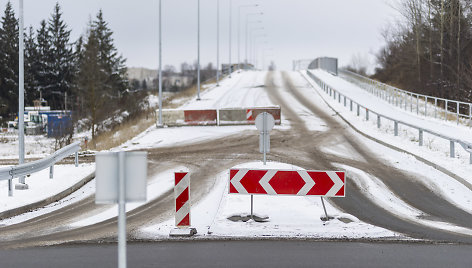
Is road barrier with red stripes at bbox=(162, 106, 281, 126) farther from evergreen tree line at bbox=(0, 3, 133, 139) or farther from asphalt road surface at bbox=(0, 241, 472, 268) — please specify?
evergreen tree line at bbox=(0, 3, 133, 139)

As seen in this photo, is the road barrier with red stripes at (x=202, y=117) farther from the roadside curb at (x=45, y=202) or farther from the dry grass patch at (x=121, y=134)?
the roadside curb at (x=45, y=202)

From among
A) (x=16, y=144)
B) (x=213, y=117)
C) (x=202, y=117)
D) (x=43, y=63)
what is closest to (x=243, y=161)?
(x=213, y=117)

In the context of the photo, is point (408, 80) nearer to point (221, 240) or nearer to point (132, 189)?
point (221, 240)

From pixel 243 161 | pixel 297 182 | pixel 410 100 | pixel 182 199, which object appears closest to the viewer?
pixel 182 199

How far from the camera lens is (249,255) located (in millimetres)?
9109

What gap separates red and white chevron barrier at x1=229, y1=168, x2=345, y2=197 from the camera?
11562 millimetres

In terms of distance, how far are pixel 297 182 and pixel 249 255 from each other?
281 centimetres

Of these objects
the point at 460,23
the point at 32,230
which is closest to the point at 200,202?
the point at 32,230

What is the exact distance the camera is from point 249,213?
40.8ft

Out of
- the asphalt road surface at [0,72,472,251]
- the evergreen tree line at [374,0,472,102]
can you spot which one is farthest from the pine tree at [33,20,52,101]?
the asphalt road surface at [0,72,472,251]

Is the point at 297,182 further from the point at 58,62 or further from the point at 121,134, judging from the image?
the point at 58,62

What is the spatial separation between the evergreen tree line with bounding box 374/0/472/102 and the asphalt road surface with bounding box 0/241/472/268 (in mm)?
35344

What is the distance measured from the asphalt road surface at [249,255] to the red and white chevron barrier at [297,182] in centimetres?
161

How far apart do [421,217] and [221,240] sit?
15.3 ft
